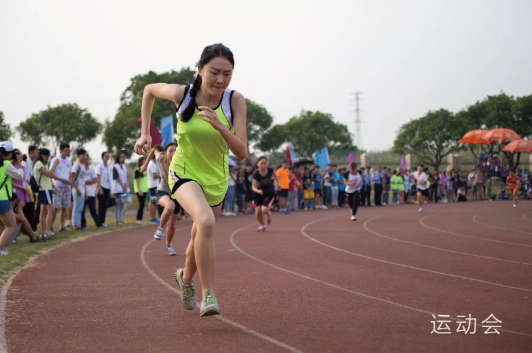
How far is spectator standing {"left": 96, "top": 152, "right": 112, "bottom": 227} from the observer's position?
56.9 feet

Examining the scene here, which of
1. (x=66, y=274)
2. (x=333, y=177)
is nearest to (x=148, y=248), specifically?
(x=66, y=274)

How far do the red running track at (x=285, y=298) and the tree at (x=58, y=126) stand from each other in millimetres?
41575

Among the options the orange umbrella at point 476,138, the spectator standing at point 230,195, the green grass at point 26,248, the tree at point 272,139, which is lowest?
the green grass at point 26,248

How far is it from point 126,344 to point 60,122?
1985 inches

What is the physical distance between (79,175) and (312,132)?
182ft

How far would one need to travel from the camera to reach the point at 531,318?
5328 millimetres

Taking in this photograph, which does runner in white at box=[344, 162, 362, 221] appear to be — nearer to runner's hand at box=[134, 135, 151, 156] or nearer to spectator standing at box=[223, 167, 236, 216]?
spectator standing at box=[223, 167, 236, 216]

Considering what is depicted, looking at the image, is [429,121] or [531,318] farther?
[429,121]

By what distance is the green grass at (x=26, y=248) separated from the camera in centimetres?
889

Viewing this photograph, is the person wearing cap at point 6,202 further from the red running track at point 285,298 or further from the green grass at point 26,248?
the red running track at point 285,298

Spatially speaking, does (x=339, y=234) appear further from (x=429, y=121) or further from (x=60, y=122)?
(x=429, y=121)

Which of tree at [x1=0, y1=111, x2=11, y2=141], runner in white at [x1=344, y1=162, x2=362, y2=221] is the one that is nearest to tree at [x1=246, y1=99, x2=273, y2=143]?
tree at [x1=0, y1=111, x2=11, y2=141]

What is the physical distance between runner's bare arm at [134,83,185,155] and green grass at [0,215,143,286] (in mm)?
3573

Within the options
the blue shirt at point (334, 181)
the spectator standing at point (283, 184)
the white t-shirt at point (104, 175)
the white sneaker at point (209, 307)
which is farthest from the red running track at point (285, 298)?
the blue shirt at point (334, 181)
